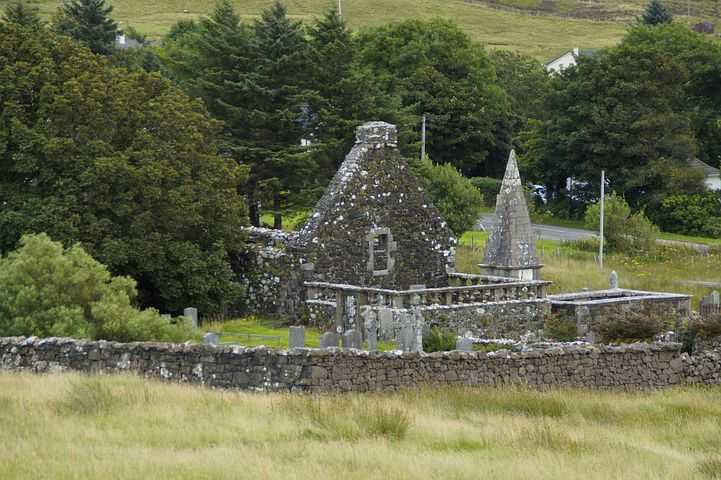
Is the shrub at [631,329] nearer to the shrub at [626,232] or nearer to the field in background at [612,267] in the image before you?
the field in background at [612,267]

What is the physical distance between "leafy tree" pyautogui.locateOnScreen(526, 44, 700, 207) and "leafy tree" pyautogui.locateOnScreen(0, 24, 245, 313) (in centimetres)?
4280

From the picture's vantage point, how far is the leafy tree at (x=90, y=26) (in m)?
67.6

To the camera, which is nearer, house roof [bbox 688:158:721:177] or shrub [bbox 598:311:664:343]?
shrub [bbox 598:311:664:343]

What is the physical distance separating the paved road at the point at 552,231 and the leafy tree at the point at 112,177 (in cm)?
3111

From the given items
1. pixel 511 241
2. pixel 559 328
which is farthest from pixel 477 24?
pixel 559 328

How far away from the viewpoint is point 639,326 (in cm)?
3120

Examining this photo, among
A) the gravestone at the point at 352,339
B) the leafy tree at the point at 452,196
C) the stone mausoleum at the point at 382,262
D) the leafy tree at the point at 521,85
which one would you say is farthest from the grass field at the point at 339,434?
the leafy tree at the point at 521,85

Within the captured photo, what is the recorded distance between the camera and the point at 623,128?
77.5 m

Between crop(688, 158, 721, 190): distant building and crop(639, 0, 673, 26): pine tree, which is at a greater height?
crop(639, 0, 673, 26): pine tree

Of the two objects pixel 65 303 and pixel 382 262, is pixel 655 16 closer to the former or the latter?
pixel 382 262

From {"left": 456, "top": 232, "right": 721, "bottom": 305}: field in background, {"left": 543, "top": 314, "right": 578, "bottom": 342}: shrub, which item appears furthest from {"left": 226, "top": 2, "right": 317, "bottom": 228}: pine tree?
{"left": 543, "top": 314, "right": 578, "bottom": 342}: shrub

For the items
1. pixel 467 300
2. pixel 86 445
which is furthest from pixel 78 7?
pixel 86 445

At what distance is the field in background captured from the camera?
48.2 metres

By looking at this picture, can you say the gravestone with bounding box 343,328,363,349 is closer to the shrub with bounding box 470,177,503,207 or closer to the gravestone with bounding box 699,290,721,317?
the gravestone with bounding box 699,290,721,317
